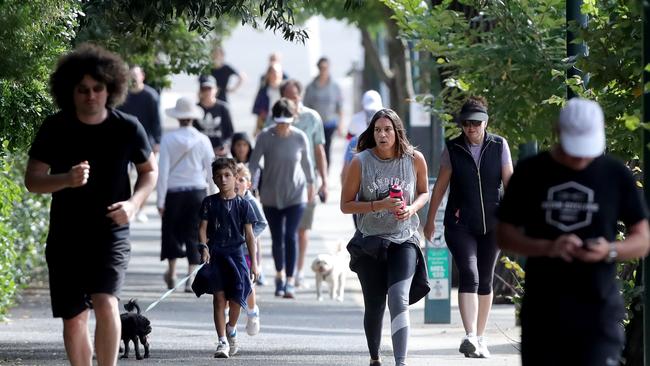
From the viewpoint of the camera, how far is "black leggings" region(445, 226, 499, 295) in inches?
386

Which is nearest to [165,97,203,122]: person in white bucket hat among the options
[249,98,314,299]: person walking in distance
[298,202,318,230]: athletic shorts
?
[249,98,314,299]: person walking in distance

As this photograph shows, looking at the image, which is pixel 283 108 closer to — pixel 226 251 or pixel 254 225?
pixel 254 225

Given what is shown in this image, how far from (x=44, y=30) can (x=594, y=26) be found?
3.02m

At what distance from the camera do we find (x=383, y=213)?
29.3 feet

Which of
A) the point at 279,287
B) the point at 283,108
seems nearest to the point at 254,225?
the point at 283,108

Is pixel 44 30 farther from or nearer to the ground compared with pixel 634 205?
farther from the ground

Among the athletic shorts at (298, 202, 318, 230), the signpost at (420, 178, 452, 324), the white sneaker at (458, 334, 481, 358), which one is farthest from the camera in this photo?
the athletic shorts at (298, 202, 318, 230)

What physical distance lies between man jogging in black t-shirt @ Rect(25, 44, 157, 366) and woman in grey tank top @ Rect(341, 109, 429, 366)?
2.11 metres

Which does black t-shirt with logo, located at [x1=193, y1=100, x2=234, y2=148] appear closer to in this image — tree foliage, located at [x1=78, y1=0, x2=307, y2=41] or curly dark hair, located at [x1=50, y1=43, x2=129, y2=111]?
tree foliage, located at [x1=78, y1=0, x2=307, y2=41]

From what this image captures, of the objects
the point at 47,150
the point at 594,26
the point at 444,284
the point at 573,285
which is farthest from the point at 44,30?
the point at 444,284

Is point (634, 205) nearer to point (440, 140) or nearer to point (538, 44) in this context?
point (538, 44)

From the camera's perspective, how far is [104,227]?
23.1ft

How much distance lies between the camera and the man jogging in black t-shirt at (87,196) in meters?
7.04

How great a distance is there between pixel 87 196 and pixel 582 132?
8.36 feet
